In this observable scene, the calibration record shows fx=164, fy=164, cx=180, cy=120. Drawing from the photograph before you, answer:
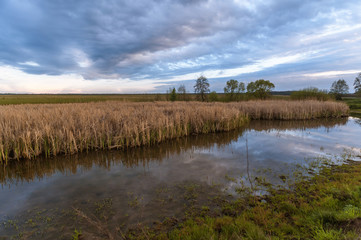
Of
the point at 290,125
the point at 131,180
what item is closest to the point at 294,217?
the point at 131,180

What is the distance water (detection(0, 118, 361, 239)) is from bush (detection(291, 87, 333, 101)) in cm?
2714

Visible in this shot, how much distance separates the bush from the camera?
98.9 feet

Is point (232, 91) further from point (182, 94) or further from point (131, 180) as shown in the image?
point (131, 180)

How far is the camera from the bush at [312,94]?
1187 inches

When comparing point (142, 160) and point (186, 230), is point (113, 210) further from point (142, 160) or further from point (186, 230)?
point (142, 160)

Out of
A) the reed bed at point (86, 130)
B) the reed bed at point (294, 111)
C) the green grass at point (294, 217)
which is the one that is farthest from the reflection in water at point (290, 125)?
the green grass at point (294, 217)

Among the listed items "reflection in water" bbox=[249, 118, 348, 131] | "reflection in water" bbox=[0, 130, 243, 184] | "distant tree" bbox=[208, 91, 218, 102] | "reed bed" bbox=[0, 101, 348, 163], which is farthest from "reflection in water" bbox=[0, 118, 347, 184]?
"distant tree" bbox=[208, 91, 218, 102]

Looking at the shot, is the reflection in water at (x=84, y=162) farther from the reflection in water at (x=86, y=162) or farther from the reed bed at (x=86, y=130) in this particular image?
the reed bed at (x=86, y=130)

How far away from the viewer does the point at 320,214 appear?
2818 mm

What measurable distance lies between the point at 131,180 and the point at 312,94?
1487 inches

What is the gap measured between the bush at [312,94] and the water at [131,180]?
2714cm

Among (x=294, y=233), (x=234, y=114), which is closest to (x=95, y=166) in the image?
(x=294, y=233)

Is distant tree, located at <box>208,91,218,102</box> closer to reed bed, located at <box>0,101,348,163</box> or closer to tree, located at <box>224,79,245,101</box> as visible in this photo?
tree, located at <box>224,79,245,101</box>

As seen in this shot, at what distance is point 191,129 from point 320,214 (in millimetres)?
9456
